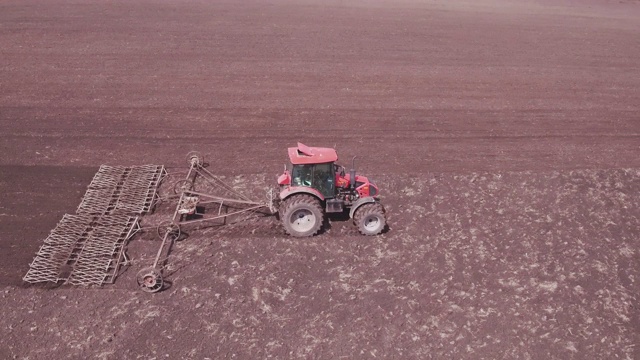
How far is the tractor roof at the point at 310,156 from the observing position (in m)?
10.8

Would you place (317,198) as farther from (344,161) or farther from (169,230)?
(344,161)

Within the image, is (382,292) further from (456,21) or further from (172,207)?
(456,21)

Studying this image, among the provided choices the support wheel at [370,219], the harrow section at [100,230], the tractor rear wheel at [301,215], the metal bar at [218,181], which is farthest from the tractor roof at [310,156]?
the harrow section at [100,230]

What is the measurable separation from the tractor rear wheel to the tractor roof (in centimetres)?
78

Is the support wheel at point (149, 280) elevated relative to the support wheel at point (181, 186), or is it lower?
lower

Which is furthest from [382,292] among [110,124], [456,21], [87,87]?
[456,21]

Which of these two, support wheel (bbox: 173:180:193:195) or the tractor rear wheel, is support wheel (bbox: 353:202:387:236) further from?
support wheel (bbox: 173:180:193:195)

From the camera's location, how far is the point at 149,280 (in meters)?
9.64

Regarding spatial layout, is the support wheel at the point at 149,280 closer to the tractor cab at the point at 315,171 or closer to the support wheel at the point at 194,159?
the tractor cab at the point at 315,171

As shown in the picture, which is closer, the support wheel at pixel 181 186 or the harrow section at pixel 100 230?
the harrow section at pixel 100 230

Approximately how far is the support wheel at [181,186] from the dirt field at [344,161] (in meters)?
0.68

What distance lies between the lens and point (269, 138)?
1576 centimetres

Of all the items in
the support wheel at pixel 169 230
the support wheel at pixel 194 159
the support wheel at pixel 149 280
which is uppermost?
the support wheel at pixel 194 159

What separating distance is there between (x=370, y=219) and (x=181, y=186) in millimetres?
5128
